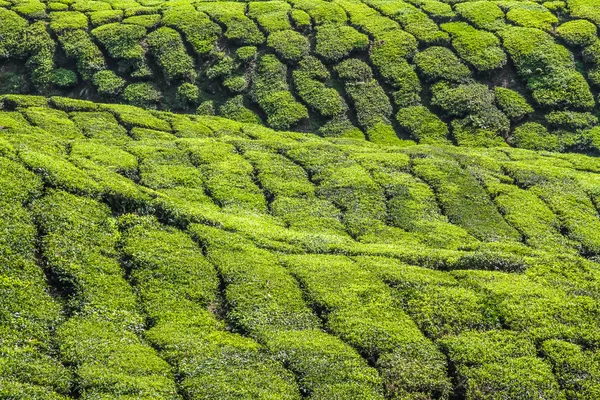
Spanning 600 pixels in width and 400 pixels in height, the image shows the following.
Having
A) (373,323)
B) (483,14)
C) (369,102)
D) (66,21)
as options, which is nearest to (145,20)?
(66,21)

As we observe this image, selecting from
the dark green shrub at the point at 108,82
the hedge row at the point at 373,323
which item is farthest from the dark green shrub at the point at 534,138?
the dark green shrub at the point at 108,82

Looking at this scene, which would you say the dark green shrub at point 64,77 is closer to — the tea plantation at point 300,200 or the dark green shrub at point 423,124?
the tea plantation at point 300,200

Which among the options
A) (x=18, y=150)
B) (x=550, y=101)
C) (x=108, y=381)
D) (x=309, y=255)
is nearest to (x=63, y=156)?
(x=18, y=150)

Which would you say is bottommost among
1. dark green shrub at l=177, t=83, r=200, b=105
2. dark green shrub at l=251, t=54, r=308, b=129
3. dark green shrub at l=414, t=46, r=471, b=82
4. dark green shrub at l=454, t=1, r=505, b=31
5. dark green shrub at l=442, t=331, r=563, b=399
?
dark green shrub at l=177, t=83, r=200, b=105

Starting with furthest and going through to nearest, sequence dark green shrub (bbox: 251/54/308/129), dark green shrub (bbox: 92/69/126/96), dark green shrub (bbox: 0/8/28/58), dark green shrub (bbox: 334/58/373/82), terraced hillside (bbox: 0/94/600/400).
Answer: dark green shrub (bbox: 0/8/28/58)
dark green shrub (bbox: 334/58/373/82)
dark green shrub (bbox: 92/69/126/96)
dark green shrub (bbox: 251/54/308/129)
terraced hillside (bbox: 0/94/600/400)

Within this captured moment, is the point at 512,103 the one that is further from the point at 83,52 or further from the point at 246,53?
the point at 83,52

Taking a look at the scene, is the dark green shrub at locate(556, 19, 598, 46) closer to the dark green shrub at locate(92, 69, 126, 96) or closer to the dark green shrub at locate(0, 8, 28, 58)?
the dark green shrub at locate(92, 69, 126, 96)

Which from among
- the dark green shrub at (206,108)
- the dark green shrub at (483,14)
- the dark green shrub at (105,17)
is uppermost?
the dark green shrub at (483,14)

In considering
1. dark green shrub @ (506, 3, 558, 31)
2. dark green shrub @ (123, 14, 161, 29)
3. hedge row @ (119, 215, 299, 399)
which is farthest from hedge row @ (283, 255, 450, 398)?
dark green shrub @ (506, 3, 558, 31)
